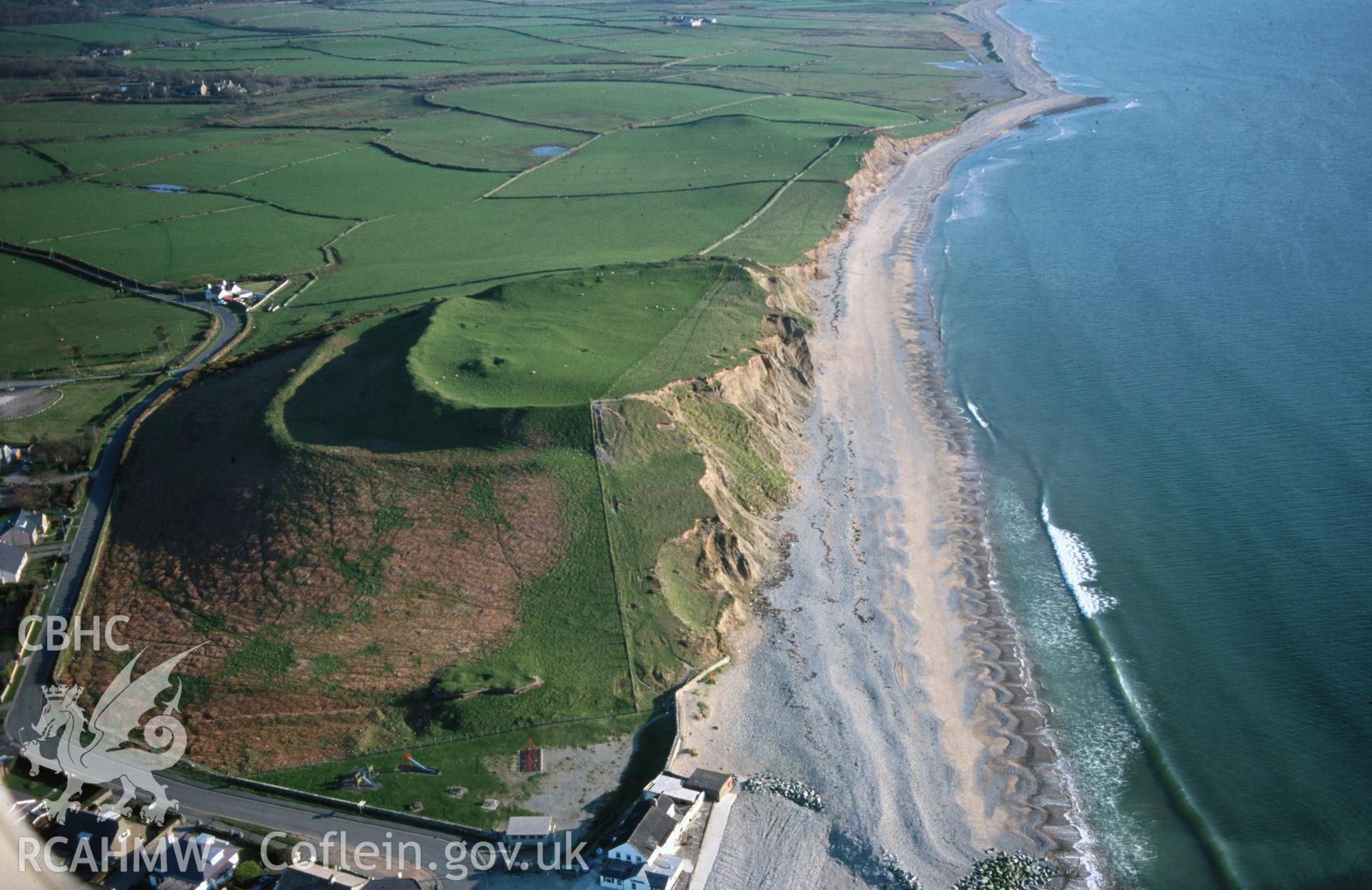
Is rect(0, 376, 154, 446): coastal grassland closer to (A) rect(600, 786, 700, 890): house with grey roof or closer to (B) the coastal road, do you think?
(B) the coastal road

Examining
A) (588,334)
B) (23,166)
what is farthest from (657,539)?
(23,166)

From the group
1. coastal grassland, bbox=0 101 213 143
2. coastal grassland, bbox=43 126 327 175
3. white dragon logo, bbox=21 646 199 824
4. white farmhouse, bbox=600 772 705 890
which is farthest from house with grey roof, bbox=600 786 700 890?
coastal grassland, bbox=0 101 213 143

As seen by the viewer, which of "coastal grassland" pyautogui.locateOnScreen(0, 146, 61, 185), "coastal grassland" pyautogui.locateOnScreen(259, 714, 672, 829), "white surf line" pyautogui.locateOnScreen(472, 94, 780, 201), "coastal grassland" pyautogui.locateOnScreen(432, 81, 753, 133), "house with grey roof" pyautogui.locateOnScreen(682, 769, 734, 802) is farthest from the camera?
"coastal grassland" pyautogui.locateOnScreen(432, 81, 753, 133)

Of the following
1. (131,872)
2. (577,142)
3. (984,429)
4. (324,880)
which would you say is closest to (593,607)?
(324,880)

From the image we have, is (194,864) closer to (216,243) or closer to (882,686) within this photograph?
(882,686)

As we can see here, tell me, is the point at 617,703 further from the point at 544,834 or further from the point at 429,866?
the point at 429,866

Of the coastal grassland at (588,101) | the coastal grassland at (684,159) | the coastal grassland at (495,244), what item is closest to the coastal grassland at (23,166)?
the coastal grassland at (495,244)
